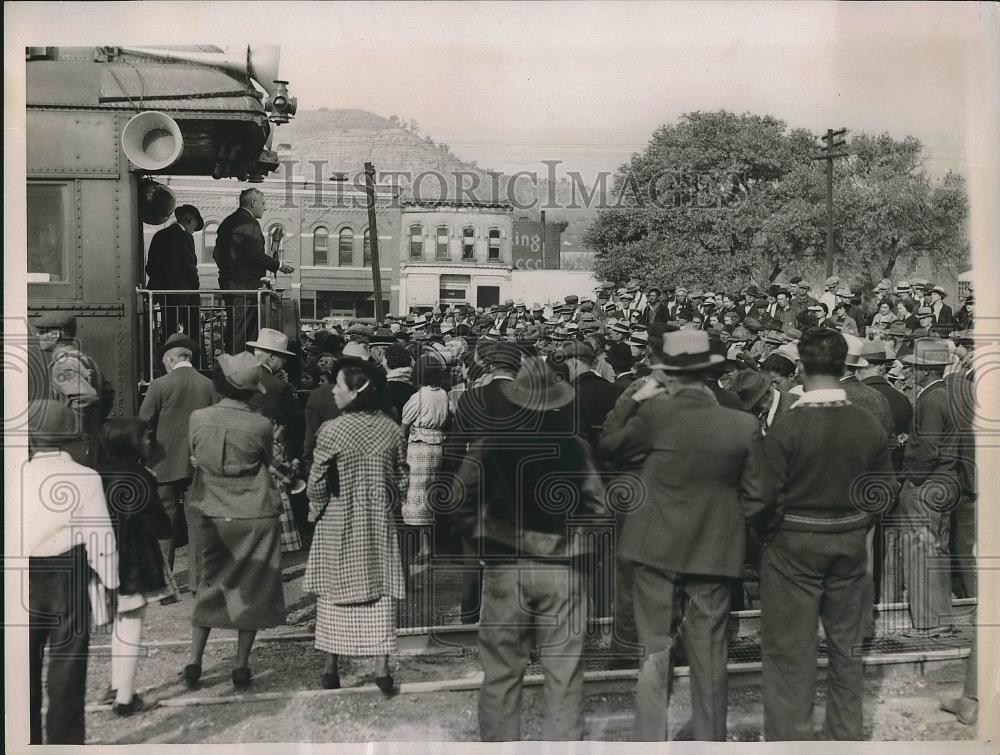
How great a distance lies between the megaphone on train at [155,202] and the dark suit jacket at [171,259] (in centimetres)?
10

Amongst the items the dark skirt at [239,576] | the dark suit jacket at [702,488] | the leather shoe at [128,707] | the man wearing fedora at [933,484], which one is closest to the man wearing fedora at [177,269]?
the dark skirt at [239,576]

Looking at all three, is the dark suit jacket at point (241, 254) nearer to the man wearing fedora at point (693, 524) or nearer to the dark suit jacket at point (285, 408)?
the dark suit jacket at point (285, 408)

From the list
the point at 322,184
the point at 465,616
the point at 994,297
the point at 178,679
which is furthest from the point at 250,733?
the point at 994,297

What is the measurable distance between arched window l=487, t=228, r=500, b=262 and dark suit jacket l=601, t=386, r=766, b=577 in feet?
6.75

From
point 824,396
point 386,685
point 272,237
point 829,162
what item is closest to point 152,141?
point 272,237

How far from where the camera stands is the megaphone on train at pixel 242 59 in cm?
506

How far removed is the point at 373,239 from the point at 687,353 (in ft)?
8.22

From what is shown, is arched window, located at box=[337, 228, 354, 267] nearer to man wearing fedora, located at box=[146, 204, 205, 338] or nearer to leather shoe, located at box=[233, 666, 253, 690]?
man wearing fedora, located at box=[146, 204, 205, 338]

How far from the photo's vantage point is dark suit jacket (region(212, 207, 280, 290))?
625cm

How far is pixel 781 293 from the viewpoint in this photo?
276 inches

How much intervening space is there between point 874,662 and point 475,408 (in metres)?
2.49

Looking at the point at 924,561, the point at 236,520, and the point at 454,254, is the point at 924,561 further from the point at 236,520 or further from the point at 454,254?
the point at 236,520

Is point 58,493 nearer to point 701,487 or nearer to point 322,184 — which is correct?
point 322,184

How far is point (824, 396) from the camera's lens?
4.04 metres
